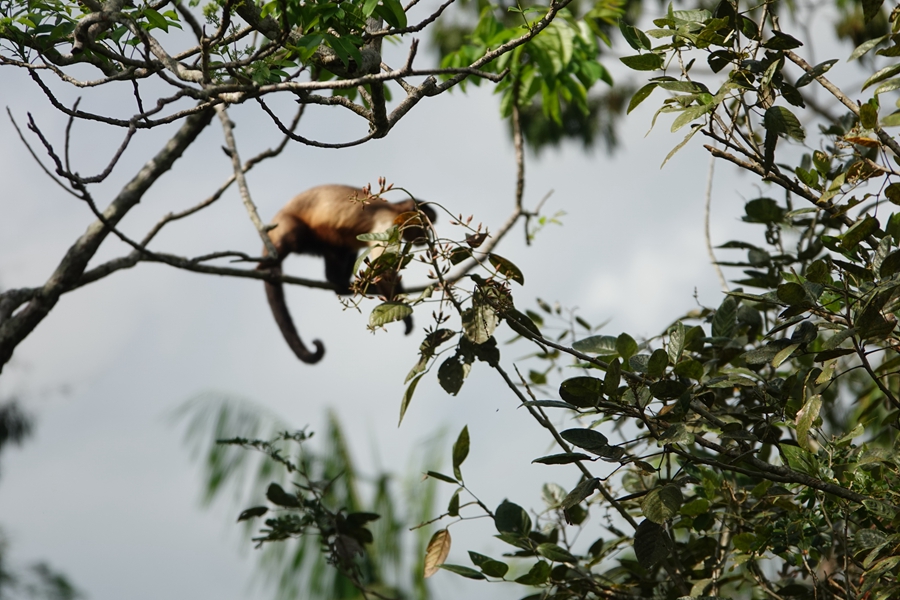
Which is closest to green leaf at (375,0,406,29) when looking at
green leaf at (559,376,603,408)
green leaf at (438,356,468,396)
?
green leaf at (438,356,468,396)

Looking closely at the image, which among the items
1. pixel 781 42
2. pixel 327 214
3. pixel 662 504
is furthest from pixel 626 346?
pixel 327 214

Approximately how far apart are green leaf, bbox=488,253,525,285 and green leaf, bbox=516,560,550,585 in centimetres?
62

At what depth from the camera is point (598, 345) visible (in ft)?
6.13

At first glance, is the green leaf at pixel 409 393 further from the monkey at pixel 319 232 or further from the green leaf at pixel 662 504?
the monkey at pixel 319 232

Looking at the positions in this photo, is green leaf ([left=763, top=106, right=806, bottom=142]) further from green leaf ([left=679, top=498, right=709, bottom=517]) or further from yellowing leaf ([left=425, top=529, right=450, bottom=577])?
A: yellowing leaf ([left=425, top=529, right=450, bottom=577])

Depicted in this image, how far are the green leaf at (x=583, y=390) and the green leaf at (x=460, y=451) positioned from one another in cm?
46

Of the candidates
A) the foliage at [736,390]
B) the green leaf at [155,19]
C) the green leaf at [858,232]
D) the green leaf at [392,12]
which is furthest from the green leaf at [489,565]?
the green leaf at [155,19]

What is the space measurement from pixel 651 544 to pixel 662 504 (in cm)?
10

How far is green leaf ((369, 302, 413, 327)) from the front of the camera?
1.82 meters

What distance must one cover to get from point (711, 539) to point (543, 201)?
2.37 metres

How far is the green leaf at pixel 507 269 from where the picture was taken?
184 cm

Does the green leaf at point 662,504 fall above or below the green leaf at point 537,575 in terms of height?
above

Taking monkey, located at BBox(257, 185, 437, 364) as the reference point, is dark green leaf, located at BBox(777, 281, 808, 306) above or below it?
below

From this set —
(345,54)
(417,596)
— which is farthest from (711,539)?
(417,596)
